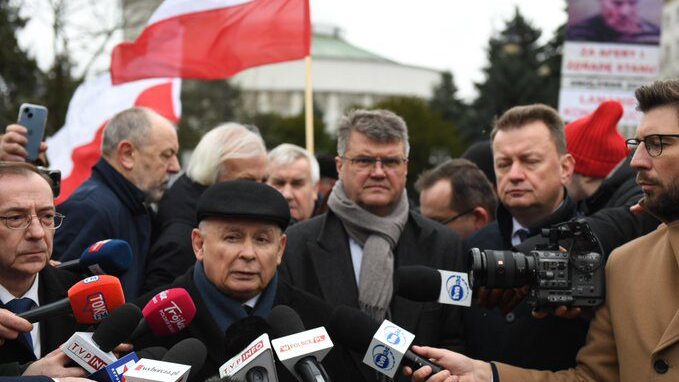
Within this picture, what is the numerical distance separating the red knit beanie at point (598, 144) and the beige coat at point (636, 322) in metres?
1.77

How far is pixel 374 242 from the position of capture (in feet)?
16.1

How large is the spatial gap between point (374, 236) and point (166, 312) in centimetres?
154

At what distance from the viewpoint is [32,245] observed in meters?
3.80

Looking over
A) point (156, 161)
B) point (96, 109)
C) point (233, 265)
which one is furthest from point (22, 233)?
point (96, 109)

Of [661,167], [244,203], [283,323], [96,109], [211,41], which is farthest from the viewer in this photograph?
[96,109]

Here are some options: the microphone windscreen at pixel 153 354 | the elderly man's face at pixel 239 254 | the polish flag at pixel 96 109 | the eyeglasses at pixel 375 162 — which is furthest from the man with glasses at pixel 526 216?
the polish flag at pixel 96 109

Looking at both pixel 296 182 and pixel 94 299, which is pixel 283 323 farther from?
pixel 296 182

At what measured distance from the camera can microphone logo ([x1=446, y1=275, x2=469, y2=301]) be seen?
421cm

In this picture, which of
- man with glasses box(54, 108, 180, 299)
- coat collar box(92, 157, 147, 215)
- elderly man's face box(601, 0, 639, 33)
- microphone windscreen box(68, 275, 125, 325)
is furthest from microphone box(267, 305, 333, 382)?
elderly man's face box(601, 0, 639, 33)

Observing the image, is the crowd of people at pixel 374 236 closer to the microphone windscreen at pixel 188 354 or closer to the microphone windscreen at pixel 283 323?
the microphone windscreen at pixel 188 354

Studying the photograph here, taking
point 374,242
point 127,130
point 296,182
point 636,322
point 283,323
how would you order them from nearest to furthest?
point 283,323 < point 636,322 < point 374,242 < point 127,130 < point 296,182

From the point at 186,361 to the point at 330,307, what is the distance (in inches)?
44.1

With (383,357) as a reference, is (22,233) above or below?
above

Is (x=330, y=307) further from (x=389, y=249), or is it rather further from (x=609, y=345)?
(x=609, y=345)
